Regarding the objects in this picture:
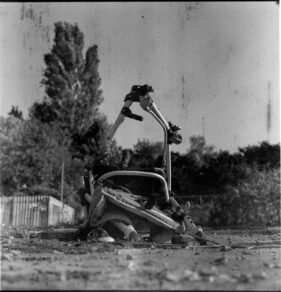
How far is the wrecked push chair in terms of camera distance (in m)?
5.96

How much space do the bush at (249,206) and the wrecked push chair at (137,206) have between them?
9.75 meters

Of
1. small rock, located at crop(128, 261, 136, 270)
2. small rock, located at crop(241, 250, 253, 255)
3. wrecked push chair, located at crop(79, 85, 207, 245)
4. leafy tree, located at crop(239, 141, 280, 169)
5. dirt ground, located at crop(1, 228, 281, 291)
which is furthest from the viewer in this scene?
leafy tree, located at crop(239, 141, 280, 169)

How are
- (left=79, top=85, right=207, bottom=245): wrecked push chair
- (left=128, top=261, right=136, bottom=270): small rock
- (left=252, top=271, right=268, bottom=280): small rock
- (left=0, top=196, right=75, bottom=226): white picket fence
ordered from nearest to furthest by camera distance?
(left=252, top=271, right=268, bottom=280): small rock < (left=128, top=261, right=136, bottom=270): small rock < (left=79, top=85, right=207, bottom=245): wrecked push chair < (left=0, top=196, right=75, bottom=226): white picket fence

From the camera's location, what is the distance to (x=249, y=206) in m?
15.9

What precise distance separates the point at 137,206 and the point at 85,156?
27067 mm

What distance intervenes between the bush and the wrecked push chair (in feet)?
32.0

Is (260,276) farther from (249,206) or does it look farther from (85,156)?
(85,156)

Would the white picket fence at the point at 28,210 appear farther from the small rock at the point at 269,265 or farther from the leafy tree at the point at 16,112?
the leafy tree at the point at 16,112

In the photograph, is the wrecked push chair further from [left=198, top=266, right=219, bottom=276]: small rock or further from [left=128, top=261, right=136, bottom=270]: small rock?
[left=198, top=266, right=219, bottom=276]: small rock

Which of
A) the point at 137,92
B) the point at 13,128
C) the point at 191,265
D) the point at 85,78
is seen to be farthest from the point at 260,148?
the point at 191,265

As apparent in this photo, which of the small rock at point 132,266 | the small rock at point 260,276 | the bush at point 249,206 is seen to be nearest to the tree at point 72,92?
the bush at point 249,206

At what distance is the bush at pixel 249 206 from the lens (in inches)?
A: 619

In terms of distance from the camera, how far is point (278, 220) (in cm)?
1572

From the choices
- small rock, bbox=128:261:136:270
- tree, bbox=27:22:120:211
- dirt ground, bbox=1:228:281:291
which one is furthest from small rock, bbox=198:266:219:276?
tree, bbox=27:22:120:211
